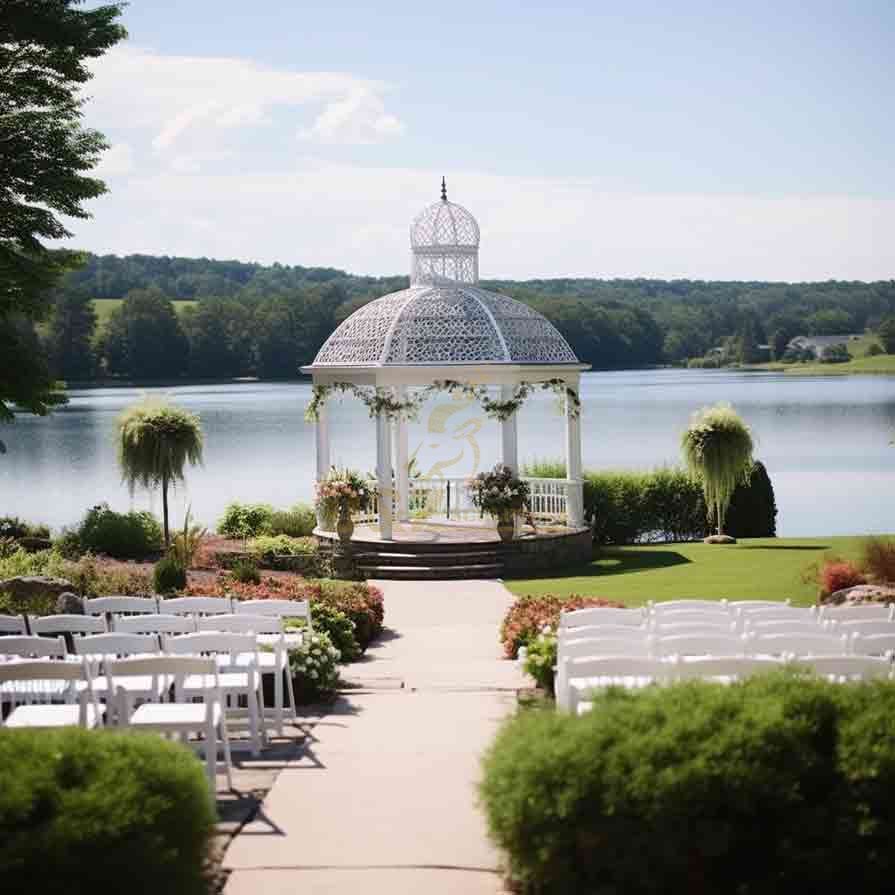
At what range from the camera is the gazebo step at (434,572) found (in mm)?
19734

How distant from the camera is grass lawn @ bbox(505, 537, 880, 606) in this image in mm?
17281

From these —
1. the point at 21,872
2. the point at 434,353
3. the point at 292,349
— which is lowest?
the point at 21,872

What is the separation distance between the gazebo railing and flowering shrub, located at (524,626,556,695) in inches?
456

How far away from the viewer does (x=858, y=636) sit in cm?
896

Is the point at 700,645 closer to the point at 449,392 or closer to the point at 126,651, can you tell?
the point at 126,651

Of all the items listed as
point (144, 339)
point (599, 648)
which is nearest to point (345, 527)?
point (599, 648)

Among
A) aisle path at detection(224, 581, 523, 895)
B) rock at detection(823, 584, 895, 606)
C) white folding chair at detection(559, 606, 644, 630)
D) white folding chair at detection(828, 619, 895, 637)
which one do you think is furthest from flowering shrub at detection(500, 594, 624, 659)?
white folding chair at detection(828, 619, 895, 637)

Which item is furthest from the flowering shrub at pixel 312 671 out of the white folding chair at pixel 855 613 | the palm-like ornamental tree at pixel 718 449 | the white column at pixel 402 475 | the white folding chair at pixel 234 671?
the palm-like ornamental tree at pixel 718 449

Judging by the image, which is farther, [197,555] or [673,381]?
[673,381]

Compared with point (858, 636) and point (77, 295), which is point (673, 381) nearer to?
point (77, 295)

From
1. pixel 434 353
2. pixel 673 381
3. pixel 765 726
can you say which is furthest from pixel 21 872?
pixel 673 381

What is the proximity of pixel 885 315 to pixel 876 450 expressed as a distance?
1735 inches

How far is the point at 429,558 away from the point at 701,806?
14.3 meters

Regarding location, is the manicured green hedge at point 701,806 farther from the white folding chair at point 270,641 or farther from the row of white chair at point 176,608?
the row of white chair at point 176,608
